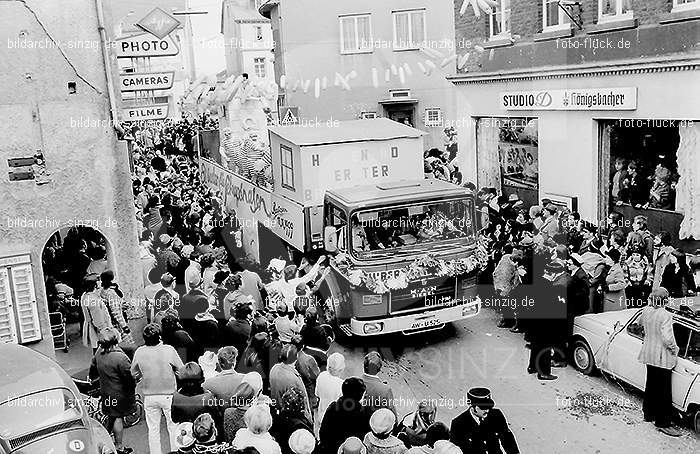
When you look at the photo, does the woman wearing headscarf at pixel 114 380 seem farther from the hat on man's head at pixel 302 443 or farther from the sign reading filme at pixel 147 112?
the sign reading filme at pixel 147 112

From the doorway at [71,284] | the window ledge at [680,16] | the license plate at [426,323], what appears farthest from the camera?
the window ledge at [680,16]

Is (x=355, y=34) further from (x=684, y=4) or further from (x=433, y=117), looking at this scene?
(x=684, y=4)

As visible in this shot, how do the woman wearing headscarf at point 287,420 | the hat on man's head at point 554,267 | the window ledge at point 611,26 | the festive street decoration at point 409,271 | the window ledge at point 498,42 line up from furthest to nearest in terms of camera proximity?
the window ledge at point 498,42 → the window ledge at point 611,26 → the festive street decoration at point 409,271 → the hat on man's head at point 554,267 → the woman wearing headscarf at point 287,420

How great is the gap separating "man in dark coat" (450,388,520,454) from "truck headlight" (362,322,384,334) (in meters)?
4.32

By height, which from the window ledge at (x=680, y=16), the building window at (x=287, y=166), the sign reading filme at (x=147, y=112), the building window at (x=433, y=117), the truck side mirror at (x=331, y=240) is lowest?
the truck side mirror at (x=331, y=240)

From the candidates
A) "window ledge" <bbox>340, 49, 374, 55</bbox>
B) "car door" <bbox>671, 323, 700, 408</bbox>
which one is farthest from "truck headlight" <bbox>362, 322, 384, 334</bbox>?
"window ledge" <bbox>340, 49, 374, 55</bbox>

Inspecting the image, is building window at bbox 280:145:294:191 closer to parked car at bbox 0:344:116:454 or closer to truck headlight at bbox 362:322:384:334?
truck headlight at bbox 362:322:384:334

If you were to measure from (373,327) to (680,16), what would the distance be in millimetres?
7773

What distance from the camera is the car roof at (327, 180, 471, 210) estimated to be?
10.9 m

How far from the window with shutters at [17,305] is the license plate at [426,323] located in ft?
17.6

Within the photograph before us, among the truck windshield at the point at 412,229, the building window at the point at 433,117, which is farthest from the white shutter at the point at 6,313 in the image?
the building window at the point at 433,117

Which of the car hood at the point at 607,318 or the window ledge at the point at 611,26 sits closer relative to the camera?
the car hood at the point at 607,318

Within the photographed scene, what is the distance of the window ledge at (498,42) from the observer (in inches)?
682

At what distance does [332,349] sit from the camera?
37.8 ft
